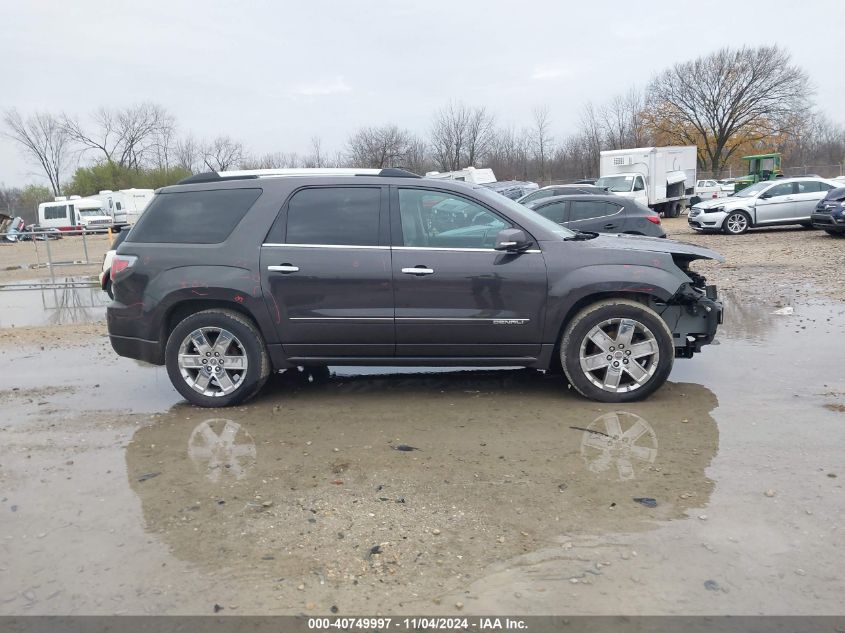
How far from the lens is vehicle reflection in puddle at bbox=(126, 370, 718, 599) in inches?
127

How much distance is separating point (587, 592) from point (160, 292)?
4.05m

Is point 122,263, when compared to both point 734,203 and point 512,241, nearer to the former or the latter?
point 512,241

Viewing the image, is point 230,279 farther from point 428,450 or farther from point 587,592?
point 587,592

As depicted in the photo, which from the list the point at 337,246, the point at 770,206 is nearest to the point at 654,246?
the point at 337,246

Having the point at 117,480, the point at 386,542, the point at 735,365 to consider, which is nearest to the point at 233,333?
the point at 117,480

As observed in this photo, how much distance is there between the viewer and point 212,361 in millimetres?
5457

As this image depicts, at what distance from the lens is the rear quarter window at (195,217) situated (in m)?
5.46

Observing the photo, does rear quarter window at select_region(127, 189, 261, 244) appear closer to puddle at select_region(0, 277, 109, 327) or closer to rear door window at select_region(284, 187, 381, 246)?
rear door window at select_region(284, 187, 381, 246)

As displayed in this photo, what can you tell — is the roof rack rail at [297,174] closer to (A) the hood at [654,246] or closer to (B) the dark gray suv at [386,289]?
(B) the dark gray suv at [386,289]

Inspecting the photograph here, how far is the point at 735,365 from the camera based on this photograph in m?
6.26

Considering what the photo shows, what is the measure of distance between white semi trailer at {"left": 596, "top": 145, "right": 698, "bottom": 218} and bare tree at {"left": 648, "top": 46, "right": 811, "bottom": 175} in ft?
90.7

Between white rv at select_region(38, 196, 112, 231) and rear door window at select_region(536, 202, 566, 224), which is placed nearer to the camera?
rear door window at select_region(536, 202, 566, 224)
